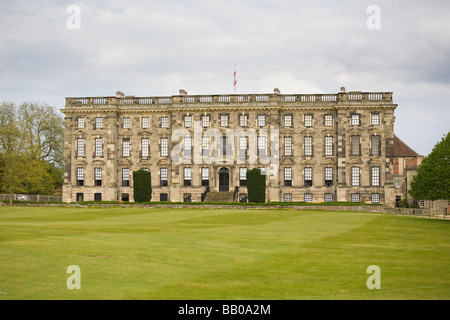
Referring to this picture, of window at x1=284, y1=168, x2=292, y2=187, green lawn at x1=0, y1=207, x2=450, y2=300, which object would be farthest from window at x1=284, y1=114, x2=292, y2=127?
green lawn at x1=0, y1=207, x2=450, y2=300

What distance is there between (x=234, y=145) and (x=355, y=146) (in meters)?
15.4

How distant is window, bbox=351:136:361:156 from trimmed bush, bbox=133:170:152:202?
1026 inches

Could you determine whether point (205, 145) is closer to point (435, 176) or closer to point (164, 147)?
point (164, 147)

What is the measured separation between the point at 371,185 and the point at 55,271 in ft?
184

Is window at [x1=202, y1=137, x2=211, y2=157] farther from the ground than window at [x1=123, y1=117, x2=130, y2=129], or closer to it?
closer to it

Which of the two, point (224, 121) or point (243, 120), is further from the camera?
point (224, 121)

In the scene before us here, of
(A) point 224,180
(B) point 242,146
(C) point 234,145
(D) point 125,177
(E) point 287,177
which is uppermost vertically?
(C) point 234,145

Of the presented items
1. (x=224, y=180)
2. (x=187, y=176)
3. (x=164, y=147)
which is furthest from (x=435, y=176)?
(x=164, y=147)

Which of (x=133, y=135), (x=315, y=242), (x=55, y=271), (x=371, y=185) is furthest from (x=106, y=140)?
(x=55, y=271)

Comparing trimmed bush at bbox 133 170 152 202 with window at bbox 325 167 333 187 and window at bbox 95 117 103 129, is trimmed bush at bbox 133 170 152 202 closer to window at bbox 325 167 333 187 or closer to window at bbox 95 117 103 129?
window at bbox 95 117 103 129

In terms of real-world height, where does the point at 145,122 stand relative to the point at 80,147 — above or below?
above

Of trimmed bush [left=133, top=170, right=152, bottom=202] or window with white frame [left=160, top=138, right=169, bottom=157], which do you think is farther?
window with white frame [left=160, top=138, right=169, bottom=157]

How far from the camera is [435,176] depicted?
4350cm

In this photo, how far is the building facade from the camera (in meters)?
65.9
